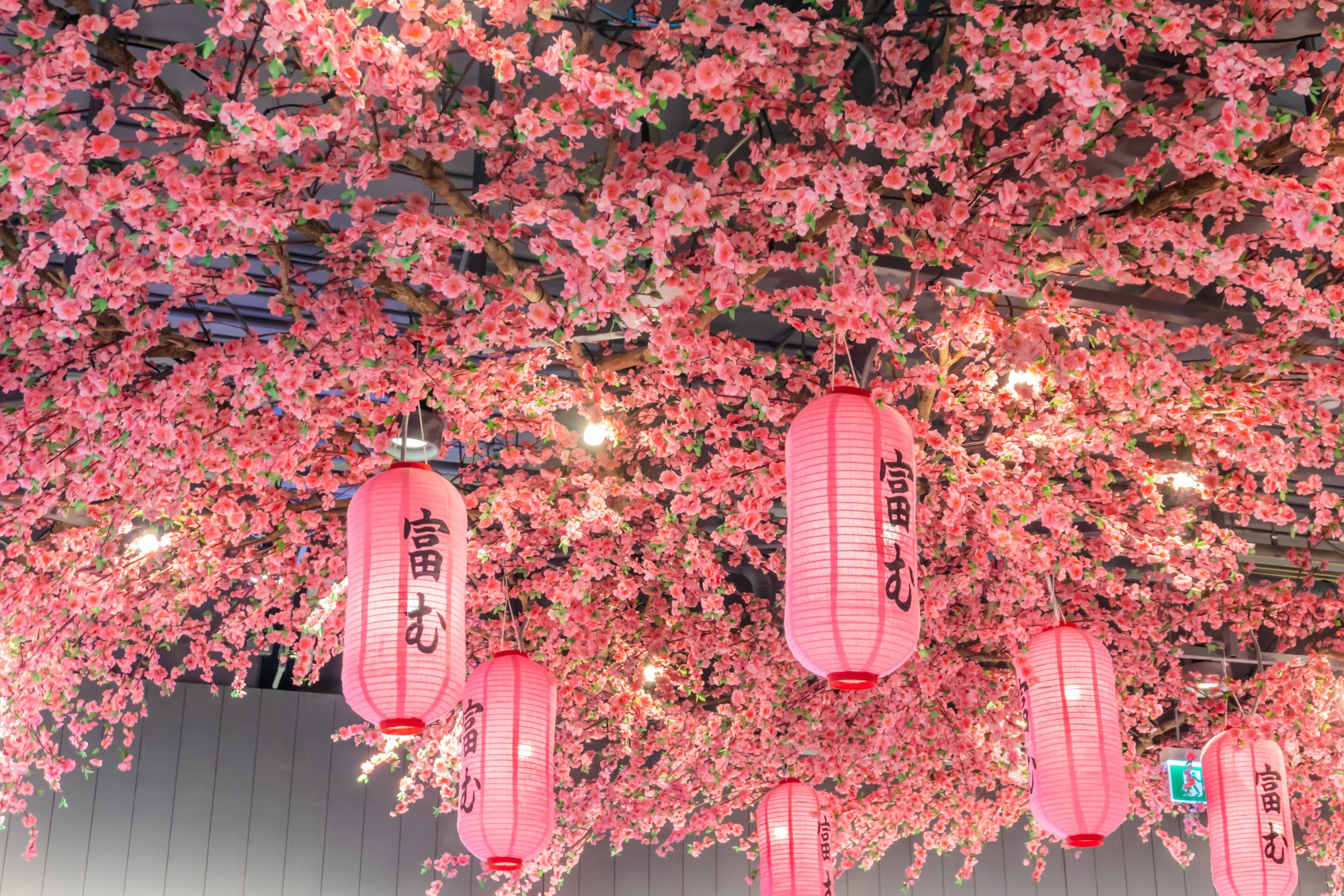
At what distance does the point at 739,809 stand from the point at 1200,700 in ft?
13.1

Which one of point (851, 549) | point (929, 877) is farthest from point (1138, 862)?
point (851, 549)

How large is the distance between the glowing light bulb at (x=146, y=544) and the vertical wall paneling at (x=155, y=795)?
4.16 m

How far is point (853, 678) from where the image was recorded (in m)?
3.41

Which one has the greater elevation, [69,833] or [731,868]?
[69,833]

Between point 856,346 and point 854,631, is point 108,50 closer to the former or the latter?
point 854,631

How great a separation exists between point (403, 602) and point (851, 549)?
1.47 metres

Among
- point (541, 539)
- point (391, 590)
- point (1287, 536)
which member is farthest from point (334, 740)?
point (1287, 536)

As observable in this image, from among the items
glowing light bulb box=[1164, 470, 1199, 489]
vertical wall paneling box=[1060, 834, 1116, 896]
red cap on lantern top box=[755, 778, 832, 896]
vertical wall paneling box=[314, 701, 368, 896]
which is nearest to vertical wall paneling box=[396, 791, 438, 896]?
vertical wall paneling box=[314, 701, 368, 896]

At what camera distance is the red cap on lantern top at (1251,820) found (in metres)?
6.73

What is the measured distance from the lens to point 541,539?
6.66m

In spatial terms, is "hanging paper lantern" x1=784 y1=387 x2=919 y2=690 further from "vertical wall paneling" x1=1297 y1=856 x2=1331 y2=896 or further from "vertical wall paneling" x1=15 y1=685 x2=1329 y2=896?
"vertical wall paneling" x1=1297 y1=856 x2=1331 y2=896

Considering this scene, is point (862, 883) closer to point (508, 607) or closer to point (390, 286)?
point (508, 607)

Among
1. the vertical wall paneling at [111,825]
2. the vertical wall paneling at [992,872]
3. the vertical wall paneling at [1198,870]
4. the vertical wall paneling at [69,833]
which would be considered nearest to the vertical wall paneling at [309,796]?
the vertical wall paneling at [111,825]

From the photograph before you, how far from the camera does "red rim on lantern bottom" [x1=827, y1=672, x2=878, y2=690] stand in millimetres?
3400
